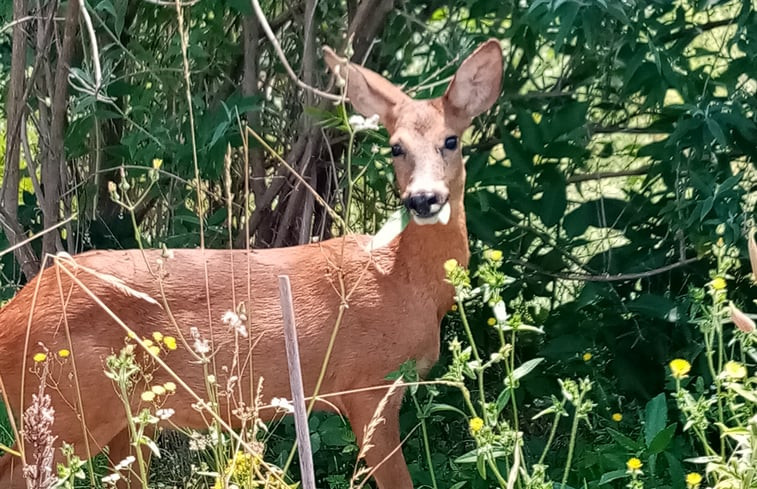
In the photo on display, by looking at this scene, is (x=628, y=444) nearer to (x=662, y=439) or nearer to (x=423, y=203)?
(x=662, y=439)

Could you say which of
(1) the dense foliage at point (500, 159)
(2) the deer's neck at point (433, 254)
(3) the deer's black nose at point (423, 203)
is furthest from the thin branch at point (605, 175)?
(3) the deer's black nose at point (423, 203)

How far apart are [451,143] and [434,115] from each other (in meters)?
0.08

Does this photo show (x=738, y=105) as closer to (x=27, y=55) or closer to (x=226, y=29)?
(x=226, y=29)

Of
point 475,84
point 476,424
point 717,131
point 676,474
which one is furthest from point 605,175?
point 476,424

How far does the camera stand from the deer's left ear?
2.53 meters

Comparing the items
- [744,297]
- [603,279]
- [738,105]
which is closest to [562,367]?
[603,279]


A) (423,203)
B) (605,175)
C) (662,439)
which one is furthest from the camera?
(605,175)

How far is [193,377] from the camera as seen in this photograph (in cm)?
257

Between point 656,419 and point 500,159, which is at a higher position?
point 500,159

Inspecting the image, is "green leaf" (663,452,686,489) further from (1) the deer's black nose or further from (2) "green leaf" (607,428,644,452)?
(1) the deer's black nose

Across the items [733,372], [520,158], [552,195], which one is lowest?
[733,372]

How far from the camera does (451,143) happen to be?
8.20ft

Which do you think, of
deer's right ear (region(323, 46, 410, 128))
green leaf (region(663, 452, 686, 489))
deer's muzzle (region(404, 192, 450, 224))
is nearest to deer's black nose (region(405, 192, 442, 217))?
deer's muzzle (region(404, 192, 450, 224))

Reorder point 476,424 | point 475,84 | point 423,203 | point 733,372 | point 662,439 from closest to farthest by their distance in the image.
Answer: point 733,372 → point 476,424 → point 423,203 → point 662,439 → point 475,84
